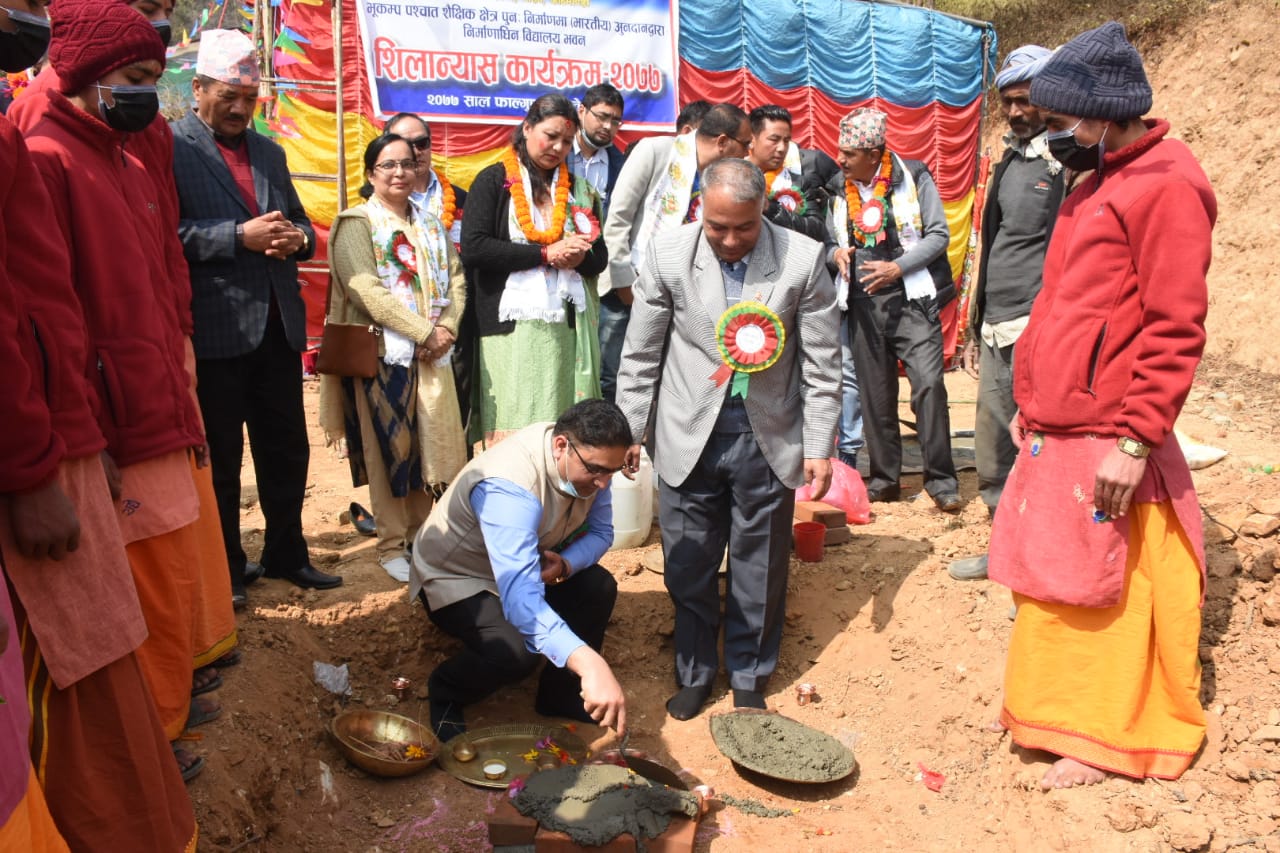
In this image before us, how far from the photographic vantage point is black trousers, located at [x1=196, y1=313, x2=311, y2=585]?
4.06 metres

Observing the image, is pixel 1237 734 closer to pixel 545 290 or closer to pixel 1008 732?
pixel 1008 732

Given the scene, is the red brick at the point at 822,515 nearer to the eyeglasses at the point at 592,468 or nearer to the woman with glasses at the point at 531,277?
the woman with glasses at the point at 531,277

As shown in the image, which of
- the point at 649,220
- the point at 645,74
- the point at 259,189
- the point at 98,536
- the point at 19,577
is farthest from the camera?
the point at 645,74

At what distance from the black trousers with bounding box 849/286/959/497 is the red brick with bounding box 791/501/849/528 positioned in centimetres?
86

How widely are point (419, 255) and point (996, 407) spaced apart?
2.90m

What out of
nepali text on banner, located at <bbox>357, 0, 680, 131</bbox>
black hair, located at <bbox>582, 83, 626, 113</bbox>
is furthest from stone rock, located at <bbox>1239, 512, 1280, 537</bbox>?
nepali text on banner, located at <bbox>357, 0, 680, 131</bbox>

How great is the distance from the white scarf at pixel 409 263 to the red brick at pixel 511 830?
7.29ft

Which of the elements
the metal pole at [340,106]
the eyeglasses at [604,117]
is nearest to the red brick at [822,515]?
the eyeglasses at [604,117]

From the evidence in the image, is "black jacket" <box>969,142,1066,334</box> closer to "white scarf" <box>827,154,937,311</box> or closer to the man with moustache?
the man with moustache

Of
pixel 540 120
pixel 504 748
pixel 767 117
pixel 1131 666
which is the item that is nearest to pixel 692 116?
pixel 767 117

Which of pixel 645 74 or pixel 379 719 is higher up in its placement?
pixel 645 74

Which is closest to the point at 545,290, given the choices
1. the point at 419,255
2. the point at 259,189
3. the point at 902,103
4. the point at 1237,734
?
the point at 419,255

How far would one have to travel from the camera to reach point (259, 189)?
166 inches

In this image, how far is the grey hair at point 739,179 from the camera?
3645 mm
